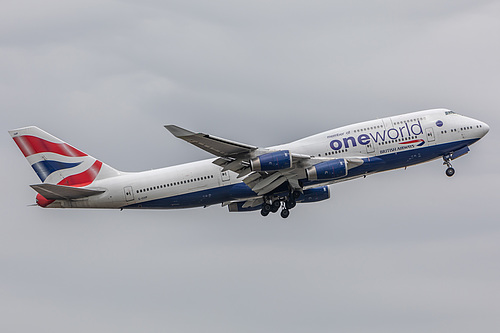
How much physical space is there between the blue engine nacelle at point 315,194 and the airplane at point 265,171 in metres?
3.74

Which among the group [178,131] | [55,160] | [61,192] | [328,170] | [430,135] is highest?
[55,160]

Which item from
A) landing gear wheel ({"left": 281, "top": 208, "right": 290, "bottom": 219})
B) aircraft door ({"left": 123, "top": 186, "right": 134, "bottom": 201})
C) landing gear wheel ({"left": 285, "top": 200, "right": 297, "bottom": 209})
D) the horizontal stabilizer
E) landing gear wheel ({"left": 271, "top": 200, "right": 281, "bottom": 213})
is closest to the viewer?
the horizontal stabilizer

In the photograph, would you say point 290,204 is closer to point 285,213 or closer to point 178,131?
point 285,213

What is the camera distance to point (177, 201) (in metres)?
64.6

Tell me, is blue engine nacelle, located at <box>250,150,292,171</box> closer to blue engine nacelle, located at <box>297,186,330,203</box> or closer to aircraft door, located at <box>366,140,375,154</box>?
aircraft door, located at <box>366,140,375,154</box>

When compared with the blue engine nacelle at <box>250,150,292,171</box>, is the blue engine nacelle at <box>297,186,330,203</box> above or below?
below

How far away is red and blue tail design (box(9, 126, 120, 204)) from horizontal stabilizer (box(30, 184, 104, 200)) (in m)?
2.19

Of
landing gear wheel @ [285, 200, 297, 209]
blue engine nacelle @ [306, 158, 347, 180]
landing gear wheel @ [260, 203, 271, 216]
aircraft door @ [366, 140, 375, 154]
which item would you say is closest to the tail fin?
landing gear wheel @ [260, 203, 271, 216]

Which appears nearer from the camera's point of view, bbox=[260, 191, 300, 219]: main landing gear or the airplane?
the airplane

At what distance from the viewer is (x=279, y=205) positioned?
66.8 meters

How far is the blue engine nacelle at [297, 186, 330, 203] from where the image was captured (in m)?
70.1

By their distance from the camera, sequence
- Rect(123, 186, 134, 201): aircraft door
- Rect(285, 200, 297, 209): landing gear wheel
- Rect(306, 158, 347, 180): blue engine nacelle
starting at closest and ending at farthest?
Rect(306, 158, 347, 180): blue engine nacelle
Rect(123, 186, 134, 201): aircraft door
Rect(285, 200, 297, 209): landing gear wheel

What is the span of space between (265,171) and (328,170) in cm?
471

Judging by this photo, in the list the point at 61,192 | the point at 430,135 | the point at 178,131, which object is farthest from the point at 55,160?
the point at 430,135
